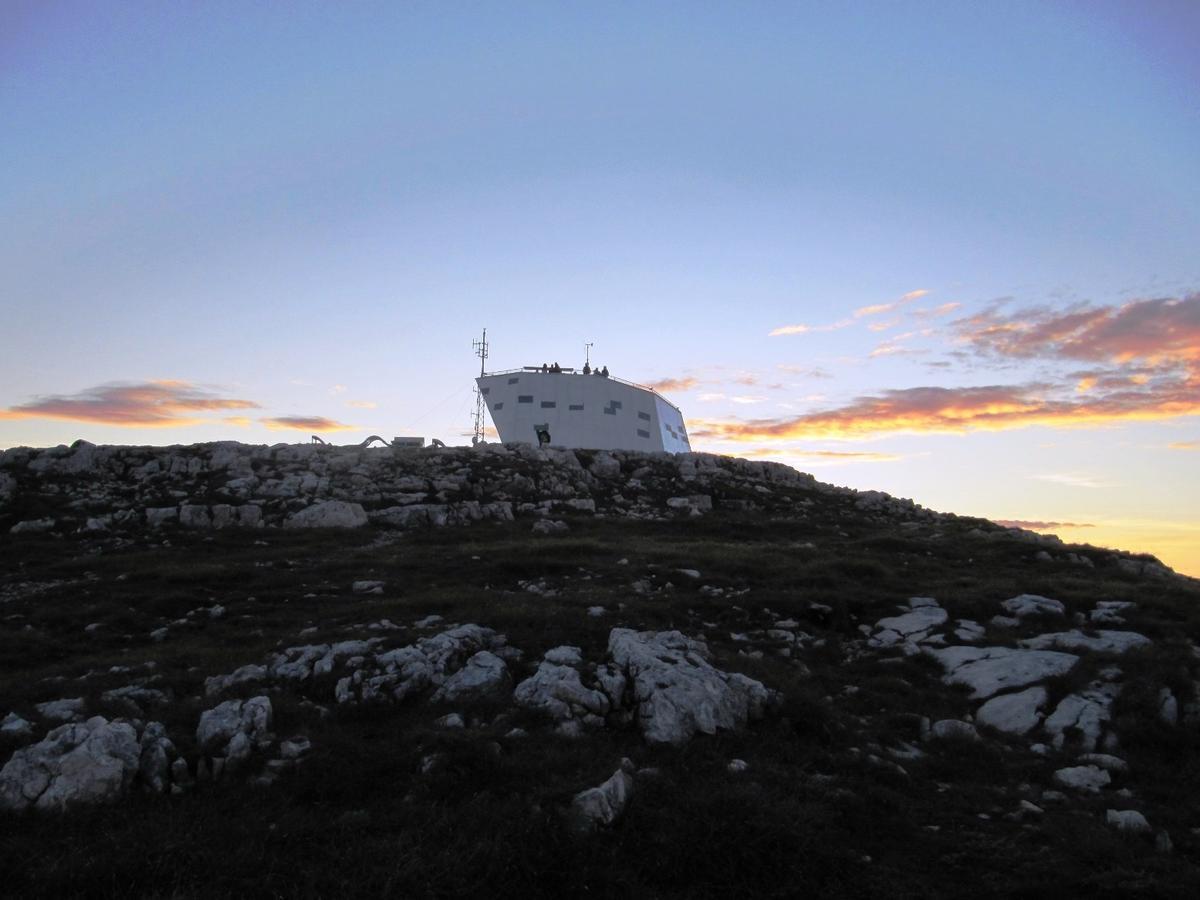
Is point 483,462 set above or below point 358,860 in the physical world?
above

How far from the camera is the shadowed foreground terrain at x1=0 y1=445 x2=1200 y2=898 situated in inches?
320

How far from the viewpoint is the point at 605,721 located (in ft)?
37.7

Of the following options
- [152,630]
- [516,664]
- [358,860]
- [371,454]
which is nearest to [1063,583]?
[516,664]

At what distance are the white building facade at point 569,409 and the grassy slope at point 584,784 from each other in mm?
37834

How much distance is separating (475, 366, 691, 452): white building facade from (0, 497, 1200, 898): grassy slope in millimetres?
37834

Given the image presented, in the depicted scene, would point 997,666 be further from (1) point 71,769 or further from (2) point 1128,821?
(1) point 71,769

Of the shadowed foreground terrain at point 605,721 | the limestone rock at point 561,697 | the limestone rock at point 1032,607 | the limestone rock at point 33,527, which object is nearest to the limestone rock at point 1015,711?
the shadowed foreground terrain at point 605,721

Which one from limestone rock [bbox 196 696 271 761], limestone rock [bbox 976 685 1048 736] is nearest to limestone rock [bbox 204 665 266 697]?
limestone rock [bbox 196 696 271 761]

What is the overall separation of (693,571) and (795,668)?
6.32 metres

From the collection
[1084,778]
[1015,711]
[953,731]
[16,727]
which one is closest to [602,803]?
[953,731]

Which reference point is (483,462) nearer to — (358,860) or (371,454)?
(371,454)

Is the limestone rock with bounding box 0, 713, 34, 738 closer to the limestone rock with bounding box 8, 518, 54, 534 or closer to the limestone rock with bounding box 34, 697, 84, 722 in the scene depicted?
the limestone rock with bounding box 34, 697, 84, 722

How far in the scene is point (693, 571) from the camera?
68.3 ft

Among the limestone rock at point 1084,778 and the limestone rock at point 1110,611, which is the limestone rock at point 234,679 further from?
the limestone rock at point 1110,611
